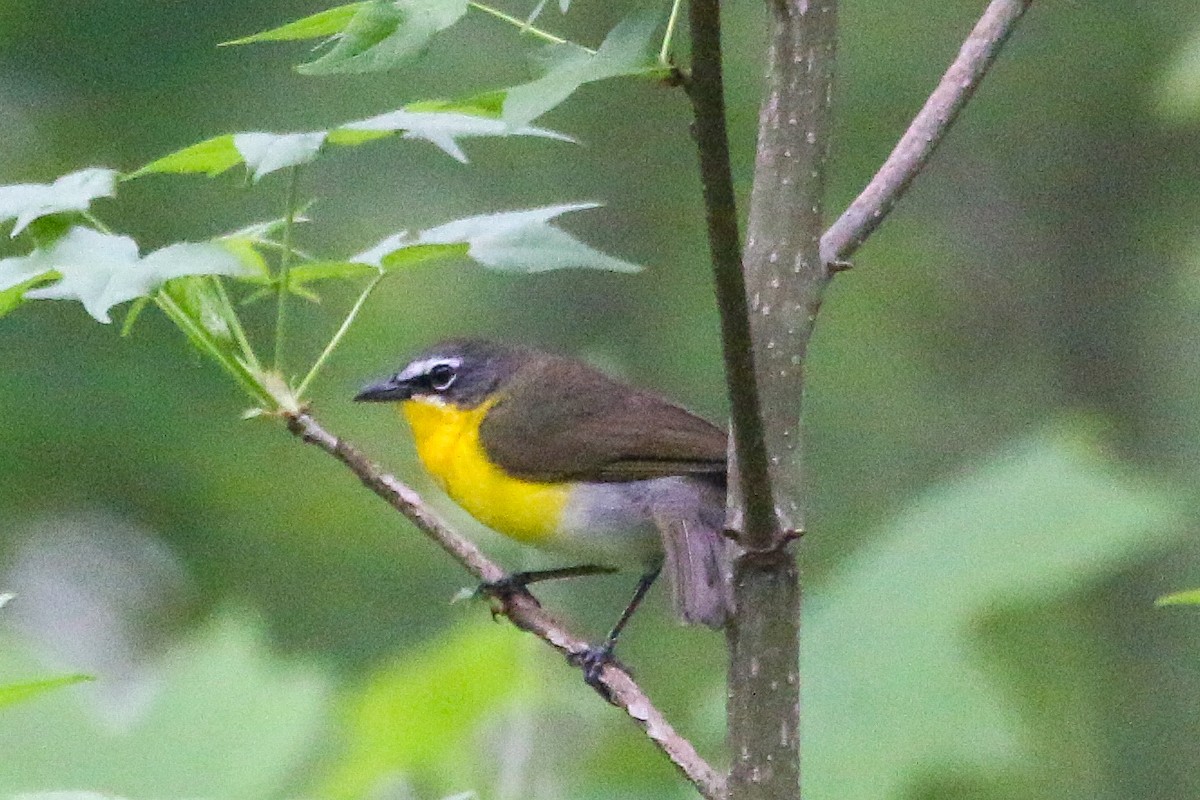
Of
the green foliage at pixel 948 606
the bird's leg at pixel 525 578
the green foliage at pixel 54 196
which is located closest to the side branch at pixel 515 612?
the bird's leg at pixel 525 578

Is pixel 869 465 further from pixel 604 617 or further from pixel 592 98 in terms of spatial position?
pixel 592 98

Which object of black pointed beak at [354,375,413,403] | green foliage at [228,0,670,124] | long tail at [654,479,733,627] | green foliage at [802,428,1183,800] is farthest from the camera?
black pointed beak at [354,375,413,403]

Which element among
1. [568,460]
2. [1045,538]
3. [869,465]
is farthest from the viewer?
[869,465]

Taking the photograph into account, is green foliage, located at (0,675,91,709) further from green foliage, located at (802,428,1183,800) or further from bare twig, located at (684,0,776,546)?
green foliage, located at (802,428,1183,800)

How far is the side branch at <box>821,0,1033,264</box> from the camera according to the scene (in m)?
2.21

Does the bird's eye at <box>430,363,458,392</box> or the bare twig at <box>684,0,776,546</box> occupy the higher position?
the bare twig at <box>684,0,776,546</box>

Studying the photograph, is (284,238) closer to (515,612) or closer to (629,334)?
(515,612)

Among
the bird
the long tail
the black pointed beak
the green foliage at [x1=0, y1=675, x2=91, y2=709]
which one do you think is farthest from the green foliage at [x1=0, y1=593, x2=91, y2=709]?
the black pointed beak

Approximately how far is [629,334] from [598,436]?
2336mm

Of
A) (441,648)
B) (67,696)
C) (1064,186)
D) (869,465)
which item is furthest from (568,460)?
(1064,186)

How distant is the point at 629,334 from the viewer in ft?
21.6

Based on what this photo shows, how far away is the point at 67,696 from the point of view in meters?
3.11

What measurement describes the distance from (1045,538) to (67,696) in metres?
2.16

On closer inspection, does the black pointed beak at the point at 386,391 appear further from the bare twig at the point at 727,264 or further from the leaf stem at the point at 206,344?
the bare twig at the point at 727,264
